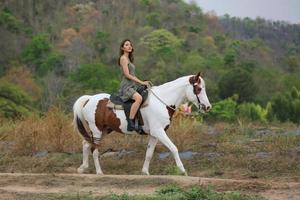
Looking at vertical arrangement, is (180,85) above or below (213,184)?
above

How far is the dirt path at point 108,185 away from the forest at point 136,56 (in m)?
17.4

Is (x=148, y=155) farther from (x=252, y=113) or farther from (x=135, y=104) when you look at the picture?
(x=252, y=113)

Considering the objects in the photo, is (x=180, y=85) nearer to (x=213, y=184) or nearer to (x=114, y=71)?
(x=213, y=184)

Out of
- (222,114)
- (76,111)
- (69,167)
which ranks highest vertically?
(76,111)

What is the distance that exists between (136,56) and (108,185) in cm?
6131

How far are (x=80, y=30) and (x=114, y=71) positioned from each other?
26.6 m

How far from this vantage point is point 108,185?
8508 mm

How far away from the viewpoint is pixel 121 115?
10.8 metres

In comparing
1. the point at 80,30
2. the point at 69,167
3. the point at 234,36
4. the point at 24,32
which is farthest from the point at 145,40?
the point at 69,167

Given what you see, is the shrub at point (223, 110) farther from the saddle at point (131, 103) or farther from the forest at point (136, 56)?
the saddle at point (131, 103)

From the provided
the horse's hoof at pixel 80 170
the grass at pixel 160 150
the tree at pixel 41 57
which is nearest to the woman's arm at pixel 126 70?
the grass at pixel 160 150

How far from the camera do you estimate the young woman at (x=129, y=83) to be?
34.6 feet

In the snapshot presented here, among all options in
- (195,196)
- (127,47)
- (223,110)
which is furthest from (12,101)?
(195,196)

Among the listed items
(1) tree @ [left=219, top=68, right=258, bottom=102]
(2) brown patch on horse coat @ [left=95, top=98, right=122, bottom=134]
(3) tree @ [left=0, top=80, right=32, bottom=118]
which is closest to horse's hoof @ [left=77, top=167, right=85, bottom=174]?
(2) brown patch on horse coat @ [left=95, top=98, right=122, bottom=134]
